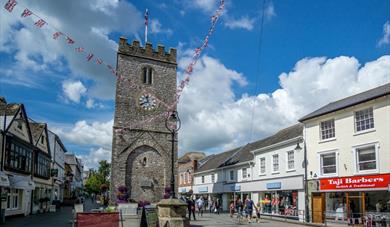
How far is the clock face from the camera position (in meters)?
36.8

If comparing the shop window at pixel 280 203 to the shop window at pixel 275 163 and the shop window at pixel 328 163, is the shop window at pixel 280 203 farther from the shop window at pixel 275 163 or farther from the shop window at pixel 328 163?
the shop window at pixel 328 163

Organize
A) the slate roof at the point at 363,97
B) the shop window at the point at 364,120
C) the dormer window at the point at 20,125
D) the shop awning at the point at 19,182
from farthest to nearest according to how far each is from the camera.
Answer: the dormer window at the point at 20,125 < the shop awning at the point at 19,182 < the shop window at the point at 364,120 < the slate roof at the point at 363,97

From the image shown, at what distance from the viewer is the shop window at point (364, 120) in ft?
73.6

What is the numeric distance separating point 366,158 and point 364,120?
2.19 meters

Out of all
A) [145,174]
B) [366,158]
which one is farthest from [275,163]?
[145,174]

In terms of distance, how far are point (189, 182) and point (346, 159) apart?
3415 cm

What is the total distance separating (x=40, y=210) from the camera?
1405 inches

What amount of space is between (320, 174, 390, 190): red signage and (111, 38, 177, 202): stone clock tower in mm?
15842

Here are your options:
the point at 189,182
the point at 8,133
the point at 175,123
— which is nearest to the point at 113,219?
the point at 175,123

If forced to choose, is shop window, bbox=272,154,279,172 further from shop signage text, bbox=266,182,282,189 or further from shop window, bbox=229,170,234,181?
shop window, bbox=229,170,234,181

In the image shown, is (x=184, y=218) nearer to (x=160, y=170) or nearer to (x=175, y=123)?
(x=175, y=123)

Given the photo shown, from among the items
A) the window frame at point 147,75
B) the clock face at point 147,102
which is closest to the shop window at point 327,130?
the clock face at point 147,102

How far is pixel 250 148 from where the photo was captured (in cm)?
4091

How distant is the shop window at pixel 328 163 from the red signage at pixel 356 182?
61 centimetres
